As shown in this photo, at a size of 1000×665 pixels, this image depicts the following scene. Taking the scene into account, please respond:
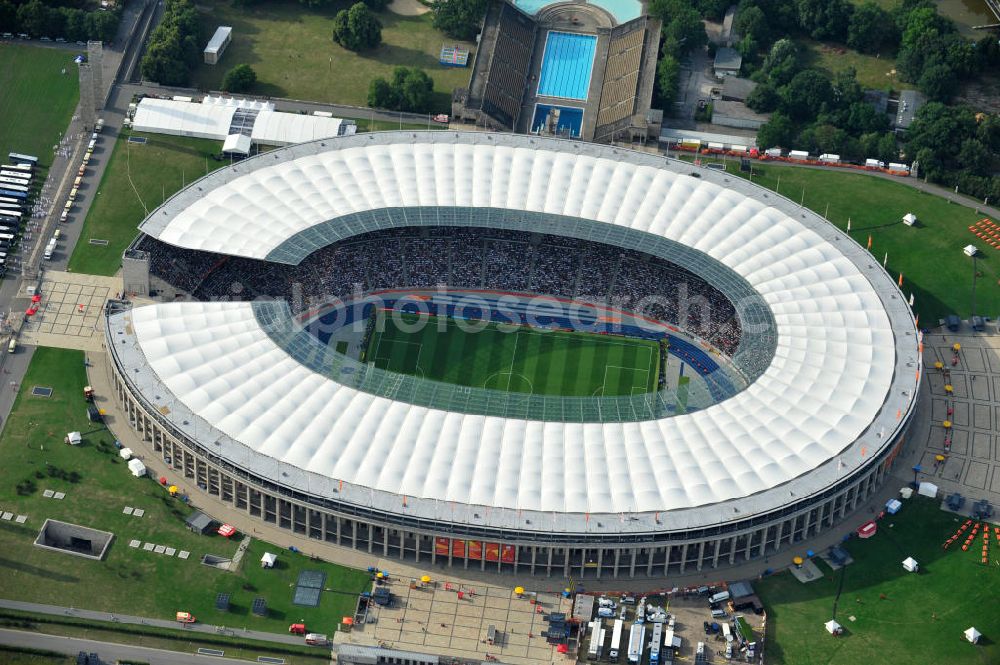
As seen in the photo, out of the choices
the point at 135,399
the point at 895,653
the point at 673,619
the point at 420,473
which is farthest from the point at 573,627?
the point at 135,399

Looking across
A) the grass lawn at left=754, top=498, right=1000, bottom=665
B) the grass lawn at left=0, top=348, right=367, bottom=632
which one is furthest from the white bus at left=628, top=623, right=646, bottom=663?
the grass lawn at left=0, top=348, right=367, bottom=632

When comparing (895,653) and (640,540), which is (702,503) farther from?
(895,653)

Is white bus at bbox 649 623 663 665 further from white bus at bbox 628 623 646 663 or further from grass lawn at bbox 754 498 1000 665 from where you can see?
grass lawn at bbox 754 498 1000 665

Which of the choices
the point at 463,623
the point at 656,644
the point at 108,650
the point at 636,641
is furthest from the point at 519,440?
the point at 108,650

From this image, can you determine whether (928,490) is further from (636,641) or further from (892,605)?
(636,641)

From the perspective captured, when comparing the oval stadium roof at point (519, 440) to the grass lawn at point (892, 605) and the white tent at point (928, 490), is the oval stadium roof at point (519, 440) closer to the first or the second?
the white tent at point (928, 490)

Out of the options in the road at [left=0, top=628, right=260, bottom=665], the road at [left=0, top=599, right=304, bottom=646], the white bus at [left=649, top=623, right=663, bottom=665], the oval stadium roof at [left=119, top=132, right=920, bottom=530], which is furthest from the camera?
the oval stadium roof at [left=119, top=132, right=920, bottom=530]
